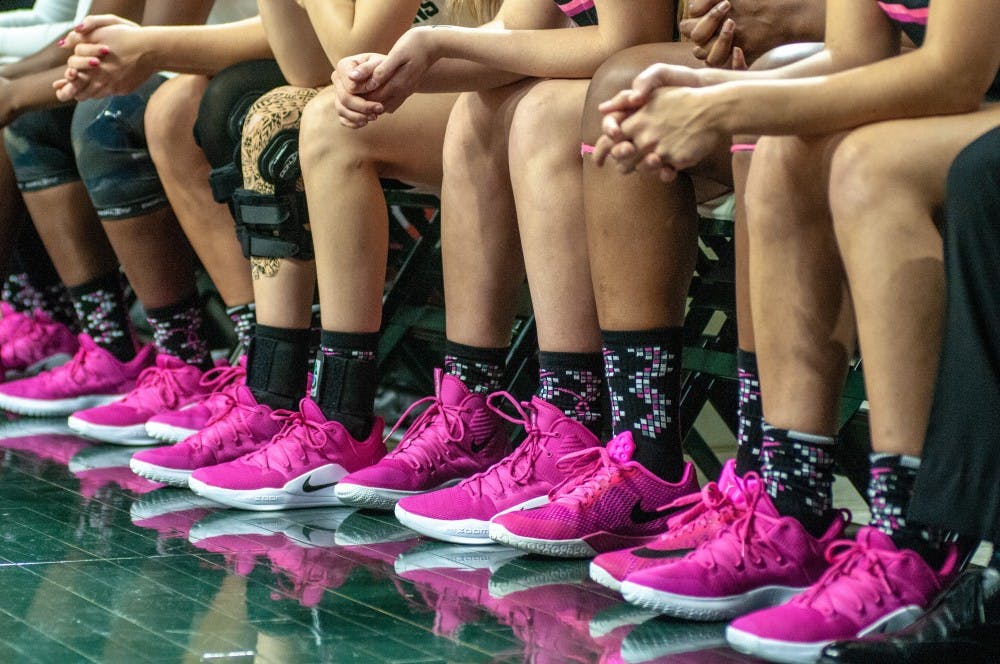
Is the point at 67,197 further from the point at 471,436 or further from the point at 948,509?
the point at 948,509

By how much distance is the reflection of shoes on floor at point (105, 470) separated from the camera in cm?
190

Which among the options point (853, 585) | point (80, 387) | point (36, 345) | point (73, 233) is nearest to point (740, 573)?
point (853, 585)

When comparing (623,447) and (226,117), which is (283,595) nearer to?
(623,447)

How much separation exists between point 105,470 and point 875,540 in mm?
1253

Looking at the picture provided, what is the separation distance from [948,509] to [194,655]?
2.07ft

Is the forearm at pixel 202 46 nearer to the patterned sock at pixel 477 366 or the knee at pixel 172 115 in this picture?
the knee at pixel 172 115

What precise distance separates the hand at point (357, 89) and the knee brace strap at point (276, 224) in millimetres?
307

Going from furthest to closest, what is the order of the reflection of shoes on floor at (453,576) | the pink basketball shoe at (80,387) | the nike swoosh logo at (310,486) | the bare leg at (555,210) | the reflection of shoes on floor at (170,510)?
1. the pink basketball shoe at (80,387)
2. the nike swoosh logo at (310,486)
3. the reflection of shoes on floor at (170,510)
4. the bare leg at (555,210)
5. the reflection of shoes on floor at (453,576)

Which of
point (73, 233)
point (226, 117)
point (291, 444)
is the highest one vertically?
point (226, 117)

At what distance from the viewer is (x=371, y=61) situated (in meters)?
1.61

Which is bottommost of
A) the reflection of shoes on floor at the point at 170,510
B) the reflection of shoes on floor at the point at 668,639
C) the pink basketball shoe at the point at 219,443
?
the reflection of shoes on floor at the point at 170,510

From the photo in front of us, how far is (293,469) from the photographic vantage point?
1.75 m

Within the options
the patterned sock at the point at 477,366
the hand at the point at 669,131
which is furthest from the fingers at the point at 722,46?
the patterned sock at the point at 477,366

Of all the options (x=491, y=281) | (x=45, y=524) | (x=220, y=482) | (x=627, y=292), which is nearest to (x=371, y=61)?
(x=491, y=281)
